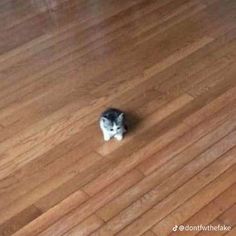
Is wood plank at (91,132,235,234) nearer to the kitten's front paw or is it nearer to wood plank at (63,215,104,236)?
wood plank at (63,215,104,236)

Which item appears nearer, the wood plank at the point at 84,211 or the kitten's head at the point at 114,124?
the wood plank at the point at 84,211

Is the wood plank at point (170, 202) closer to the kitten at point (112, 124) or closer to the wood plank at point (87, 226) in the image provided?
the wood plank at point (87, 226)

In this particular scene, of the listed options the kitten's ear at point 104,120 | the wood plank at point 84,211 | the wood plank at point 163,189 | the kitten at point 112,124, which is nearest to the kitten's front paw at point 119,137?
the kitten at point 112,124

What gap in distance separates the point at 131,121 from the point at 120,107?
131 mm

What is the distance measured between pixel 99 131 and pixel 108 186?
363 millimetres

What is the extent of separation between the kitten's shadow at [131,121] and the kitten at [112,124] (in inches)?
2.2

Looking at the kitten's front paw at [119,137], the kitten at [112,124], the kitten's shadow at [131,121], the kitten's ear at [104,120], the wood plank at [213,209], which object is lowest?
Result: the wood plank at [213,209]

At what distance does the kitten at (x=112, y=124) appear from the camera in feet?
7.48

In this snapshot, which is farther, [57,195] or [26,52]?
[26,52]

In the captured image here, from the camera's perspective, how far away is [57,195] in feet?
7.06

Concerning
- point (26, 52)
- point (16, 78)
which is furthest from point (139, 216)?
point (26, 52)

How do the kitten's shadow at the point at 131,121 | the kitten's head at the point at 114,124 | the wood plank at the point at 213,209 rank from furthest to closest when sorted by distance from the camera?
the kitten's shadow at the point at 131,121 → the kitten's head at the point at 114,124 → the wood plank at the point at 213,209

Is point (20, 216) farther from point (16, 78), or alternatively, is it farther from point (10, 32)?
point (10, 32)

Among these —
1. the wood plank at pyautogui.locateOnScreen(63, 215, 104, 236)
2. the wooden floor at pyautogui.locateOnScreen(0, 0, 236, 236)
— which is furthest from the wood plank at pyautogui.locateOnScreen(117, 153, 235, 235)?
the wood plank at pyautogui.locateOnScreen(63, 215, 104, 236)
